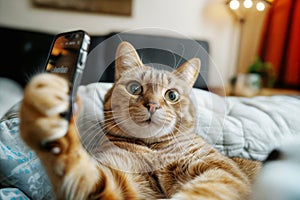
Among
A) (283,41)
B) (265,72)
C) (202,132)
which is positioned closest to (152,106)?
(202,132)

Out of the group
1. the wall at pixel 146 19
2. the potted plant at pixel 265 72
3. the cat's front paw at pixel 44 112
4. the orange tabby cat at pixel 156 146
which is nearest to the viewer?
the cat's front paw at pixel 44 112

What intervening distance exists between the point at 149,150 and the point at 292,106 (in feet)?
1.50

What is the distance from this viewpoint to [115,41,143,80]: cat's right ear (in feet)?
1.54

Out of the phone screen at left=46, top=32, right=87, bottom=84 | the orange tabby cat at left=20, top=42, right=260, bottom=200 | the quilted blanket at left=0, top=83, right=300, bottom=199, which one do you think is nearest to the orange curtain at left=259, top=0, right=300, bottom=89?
the quilted blanket at left=0, top=83, right=300, bottom=199

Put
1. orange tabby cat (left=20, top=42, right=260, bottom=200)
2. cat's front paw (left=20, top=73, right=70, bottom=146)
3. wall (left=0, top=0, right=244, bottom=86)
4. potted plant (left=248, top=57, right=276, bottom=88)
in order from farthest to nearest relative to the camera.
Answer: potted plant (left=248, top=57, right=276, bottom=88), wall (left=0, top=0, right=244, bottom=86), orange tabby cat (left=20, top=42, right=260, bottom=200), cat's front paw (left=20, top=73, right=70, bottom=146)

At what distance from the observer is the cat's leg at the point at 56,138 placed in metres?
0.32

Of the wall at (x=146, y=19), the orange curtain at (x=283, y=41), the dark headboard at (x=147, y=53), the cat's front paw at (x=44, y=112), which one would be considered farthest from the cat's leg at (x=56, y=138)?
the orange curtain at (x=283, y=41)

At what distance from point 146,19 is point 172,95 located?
4.73 feet

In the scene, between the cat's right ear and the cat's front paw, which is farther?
the cat's right ear

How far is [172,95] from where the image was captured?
48cm

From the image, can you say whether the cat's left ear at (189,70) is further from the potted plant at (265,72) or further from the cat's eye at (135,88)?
the potted plant at (265,72)

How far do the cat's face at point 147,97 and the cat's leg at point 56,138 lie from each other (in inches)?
4.7

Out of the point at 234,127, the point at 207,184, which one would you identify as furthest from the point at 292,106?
the point at 207,184

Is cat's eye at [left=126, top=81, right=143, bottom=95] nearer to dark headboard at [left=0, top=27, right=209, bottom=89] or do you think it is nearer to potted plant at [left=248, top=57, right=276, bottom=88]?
dark headboard at [left=0, top=27, right=209, bottom=89]
